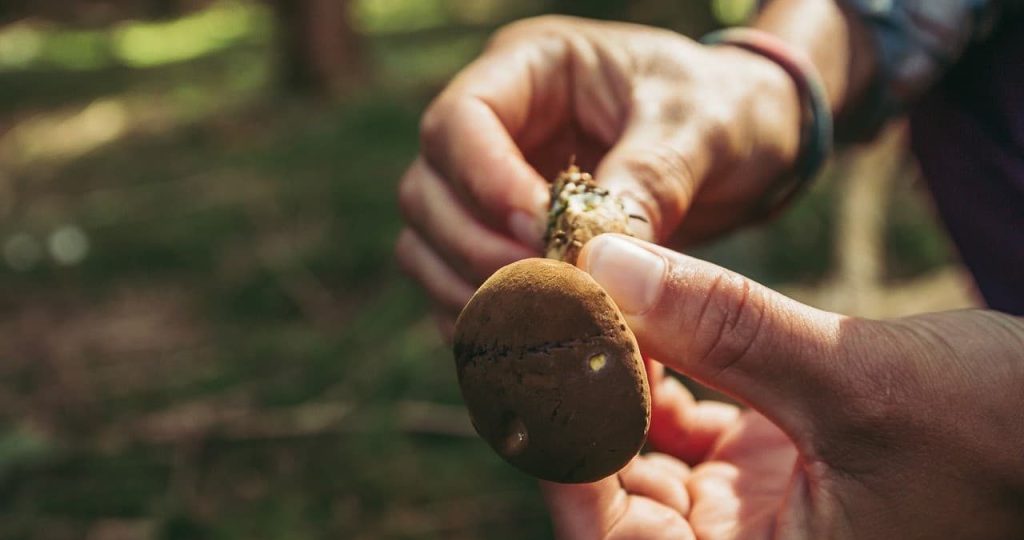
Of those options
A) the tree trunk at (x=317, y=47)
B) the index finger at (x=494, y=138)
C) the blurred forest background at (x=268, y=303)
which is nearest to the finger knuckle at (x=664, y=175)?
the index finger at (x=494, y=138)

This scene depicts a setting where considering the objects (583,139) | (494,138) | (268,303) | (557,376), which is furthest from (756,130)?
(268,303)

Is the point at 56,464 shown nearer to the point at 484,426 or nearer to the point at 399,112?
the point at 484,426

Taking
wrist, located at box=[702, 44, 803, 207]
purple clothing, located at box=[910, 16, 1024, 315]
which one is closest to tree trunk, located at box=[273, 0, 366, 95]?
wrist, located at box=[702, 44, 803, 207]

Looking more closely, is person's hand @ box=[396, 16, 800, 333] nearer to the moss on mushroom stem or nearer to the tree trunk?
the moss on mushroom stem

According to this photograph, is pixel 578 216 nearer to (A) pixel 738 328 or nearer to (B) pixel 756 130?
(A) pixel 738 328

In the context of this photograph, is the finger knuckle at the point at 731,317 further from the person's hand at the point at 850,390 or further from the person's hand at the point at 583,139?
the person's hand at the point at 583,139

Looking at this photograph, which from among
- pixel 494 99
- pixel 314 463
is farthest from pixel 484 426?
pixel 314 463

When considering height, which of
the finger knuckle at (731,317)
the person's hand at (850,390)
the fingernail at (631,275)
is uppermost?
the fingernail at (631,275)
